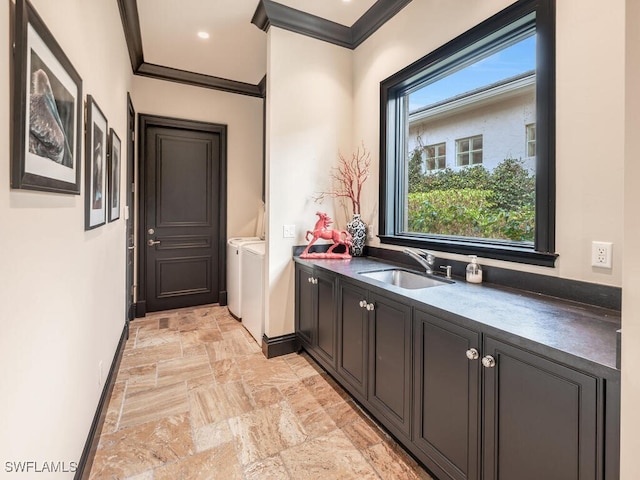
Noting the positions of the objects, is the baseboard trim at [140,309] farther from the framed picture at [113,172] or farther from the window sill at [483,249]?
the window sill at [483,249]

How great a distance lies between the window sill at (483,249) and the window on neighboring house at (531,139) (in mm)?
Answer: 537

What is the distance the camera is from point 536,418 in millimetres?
A: 1087

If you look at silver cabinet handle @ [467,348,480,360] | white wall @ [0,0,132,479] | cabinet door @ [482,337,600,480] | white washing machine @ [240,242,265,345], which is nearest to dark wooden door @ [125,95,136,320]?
white washing machine @ [240,242,265,345]

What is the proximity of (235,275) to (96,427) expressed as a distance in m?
2.19

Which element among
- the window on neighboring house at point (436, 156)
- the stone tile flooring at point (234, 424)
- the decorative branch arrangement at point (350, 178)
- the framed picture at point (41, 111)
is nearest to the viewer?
the framed picture at point (41, 111)

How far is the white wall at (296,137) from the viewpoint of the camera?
2.79 meters

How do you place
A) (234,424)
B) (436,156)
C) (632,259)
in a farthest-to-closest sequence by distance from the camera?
(436,156) < (234,424) < (632,259)

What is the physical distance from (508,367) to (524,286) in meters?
0.72

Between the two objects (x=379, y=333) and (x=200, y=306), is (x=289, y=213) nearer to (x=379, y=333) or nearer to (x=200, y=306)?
(x=379, y=333)

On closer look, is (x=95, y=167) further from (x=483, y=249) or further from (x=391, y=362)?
(x=483, y=249)

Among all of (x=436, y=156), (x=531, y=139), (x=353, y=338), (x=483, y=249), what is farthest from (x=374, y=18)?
(x=353, y=338)

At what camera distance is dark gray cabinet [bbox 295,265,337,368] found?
92.4 inches

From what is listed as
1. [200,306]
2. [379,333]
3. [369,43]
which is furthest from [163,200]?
[379,333]

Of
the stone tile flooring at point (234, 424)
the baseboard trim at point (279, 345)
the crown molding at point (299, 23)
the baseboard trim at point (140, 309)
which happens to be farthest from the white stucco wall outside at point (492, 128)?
the baseboard trim at point (140, 309)
